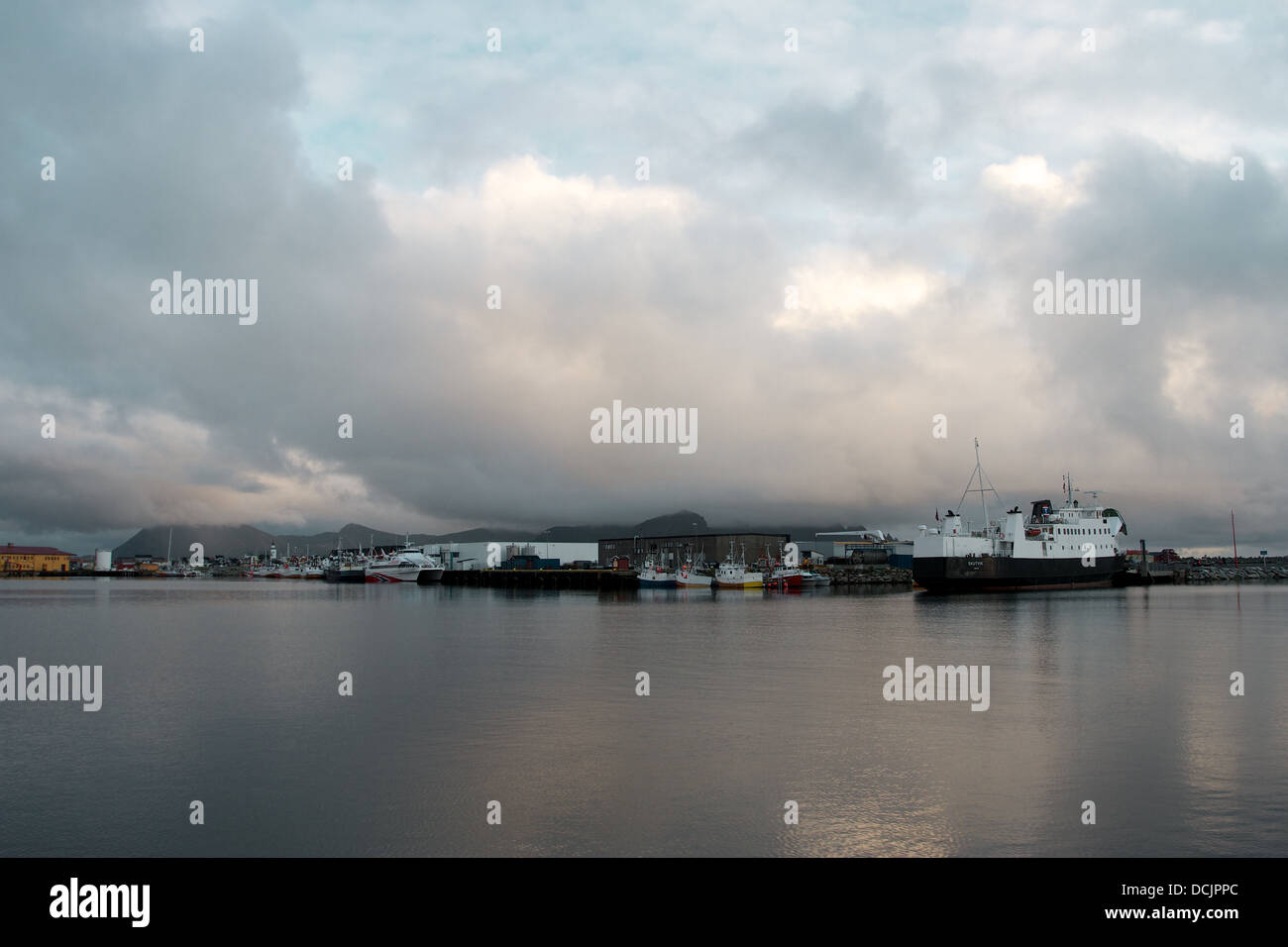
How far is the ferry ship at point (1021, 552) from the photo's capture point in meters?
96.2

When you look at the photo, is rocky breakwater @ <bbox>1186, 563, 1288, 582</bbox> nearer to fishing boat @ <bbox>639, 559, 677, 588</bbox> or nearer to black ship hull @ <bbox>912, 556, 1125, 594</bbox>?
black ship hull @ <bbox>912, 556, 1125, 594</bbox>

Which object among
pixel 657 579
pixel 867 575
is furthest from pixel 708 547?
pixel 657 579

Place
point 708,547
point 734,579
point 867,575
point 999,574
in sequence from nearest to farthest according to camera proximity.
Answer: point 999,574 < point 734,579 < point 867,575 < point 708,547

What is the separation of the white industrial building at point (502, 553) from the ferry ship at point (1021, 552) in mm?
102616

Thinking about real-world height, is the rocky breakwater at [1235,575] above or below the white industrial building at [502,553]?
below

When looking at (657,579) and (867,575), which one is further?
(867,575)

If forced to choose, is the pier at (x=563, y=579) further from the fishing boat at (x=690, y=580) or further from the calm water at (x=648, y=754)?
the calm water at (x=648, y=754)

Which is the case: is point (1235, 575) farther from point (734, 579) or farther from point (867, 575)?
point (734, 579)

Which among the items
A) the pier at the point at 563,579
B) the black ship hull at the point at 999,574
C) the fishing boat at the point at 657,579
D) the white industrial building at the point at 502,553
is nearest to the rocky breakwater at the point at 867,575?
the fishing boat at the point at 657,579

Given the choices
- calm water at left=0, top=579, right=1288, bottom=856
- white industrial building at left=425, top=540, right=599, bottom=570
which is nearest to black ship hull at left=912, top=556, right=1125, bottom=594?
calm water at left=0, top=579, right=1288, bottom=856

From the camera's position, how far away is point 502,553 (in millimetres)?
185875

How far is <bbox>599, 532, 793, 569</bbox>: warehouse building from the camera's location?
16762 centimetres

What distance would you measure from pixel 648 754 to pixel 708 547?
502ft

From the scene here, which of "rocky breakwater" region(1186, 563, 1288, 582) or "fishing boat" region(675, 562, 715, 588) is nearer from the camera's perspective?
"fishing boat" region(675, 562, 715, 588)
